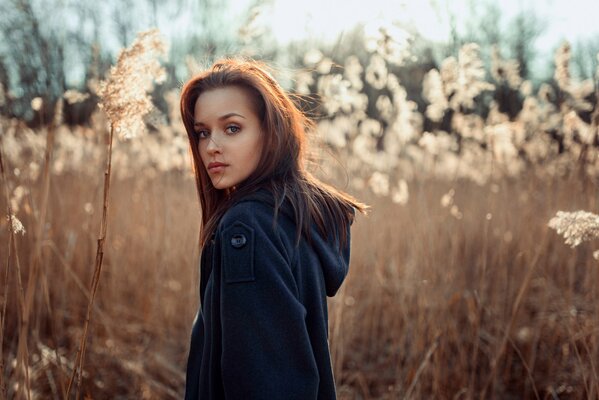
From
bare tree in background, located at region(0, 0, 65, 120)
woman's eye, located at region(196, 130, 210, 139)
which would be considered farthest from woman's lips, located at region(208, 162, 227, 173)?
bare tree in background, located at region(0, 0, 65, 120)

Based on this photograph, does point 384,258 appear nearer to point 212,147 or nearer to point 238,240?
point 212,147

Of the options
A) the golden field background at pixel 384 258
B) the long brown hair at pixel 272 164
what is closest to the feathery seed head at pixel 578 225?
the golden field background at pixel 384 258

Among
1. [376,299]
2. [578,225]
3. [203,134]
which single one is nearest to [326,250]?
[203,134]

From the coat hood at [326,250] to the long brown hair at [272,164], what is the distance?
0.05ft

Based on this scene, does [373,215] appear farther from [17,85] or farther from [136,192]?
[17,85]

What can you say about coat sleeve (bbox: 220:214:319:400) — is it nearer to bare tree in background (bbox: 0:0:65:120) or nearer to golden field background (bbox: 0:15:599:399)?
golden field background (bbox: 0:15:599:399)

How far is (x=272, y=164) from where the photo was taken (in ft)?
4.64

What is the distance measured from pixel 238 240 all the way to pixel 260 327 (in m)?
0.19

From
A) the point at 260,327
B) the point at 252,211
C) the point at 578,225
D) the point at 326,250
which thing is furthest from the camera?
the point at 578,225

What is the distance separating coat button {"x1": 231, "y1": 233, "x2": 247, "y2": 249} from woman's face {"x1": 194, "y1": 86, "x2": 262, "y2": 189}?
28cm

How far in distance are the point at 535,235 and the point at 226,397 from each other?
3.22 meters

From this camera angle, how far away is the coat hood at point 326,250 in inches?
50.4

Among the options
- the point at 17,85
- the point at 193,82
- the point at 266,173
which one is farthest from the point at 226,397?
the point at 17,85

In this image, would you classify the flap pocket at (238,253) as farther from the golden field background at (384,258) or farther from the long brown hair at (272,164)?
the golden field background at (384,258)
